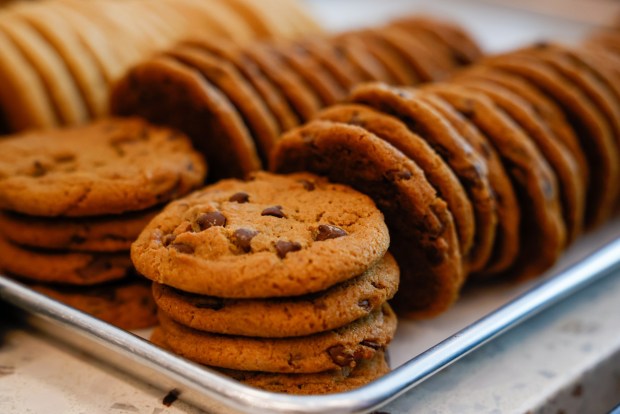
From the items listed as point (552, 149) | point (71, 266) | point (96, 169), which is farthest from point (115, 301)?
point (552, 149)

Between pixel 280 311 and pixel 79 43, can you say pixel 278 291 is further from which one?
pixel 79 43

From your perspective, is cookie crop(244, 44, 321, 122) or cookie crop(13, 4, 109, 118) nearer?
cookie crop(244, 44, 321, 122)

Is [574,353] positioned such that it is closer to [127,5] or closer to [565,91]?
[565,91]

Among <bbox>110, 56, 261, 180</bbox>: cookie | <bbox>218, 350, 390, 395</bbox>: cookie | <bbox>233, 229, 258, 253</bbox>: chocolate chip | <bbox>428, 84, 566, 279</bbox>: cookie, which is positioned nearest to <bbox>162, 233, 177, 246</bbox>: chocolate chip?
<bbox>233, 229, 258, 253</bbox>: chocolate chip

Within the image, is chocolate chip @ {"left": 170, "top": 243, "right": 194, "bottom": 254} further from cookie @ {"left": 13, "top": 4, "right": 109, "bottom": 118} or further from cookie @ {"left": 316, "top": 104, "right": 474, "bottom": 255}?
cookie @ {"left": 13, "top": 4, "right": 109, "bottom": 118}

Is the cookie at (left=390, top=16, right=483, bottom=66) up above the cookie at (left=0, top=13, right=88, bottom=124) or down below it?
above

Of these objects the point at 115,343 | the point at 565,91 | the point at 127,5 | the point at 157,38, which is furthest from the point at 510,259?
the point at 127,5
